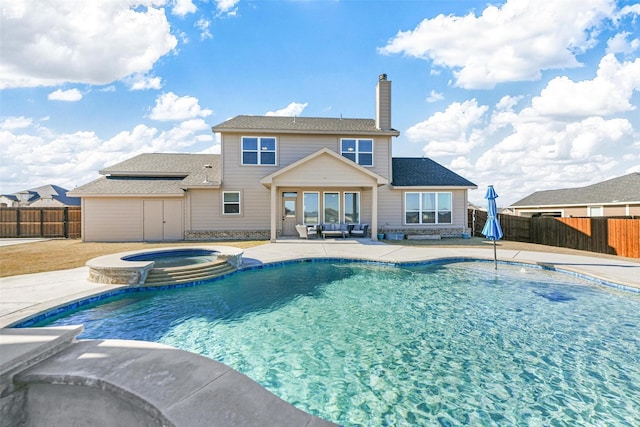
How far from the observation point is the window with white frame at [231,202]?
17406mm

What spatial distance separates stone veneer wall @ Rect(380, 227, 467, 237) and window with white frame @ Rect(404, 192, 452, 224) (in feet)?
1.48

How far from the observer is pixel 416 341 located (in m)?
5.19

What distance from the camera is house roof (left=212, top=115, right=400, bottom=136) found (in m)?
17.3

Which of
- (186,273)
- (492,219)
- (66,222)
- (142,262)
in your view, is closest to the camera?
(142,262)

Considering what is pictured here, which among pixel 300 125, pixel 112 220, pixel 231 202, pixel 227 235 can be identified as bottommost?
pixel 227 235

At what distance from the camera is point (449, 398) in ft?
12.1

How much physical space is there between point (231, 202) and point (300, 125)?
6.32 m

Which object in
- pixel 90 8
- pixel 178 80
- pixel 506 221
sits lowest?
pixel 506 221

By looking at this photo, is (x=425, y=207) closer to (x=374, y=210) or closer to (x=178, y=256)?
(x=374, y=210)

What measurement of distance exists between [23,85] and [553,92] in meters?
24.9

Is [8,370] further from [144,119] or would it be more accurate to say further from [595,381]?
[144,119]

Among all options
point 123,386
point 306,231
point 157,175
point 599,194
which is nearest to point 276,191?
point 306,231

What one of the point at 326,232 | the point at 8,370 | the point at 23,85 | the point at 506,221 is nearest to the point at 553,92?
the point at 506,221

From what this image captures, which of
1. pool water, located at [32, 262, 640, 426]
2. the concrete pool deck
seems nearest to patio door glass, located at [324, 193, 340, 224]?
pool water, located at [32, 262, 640, 426]
